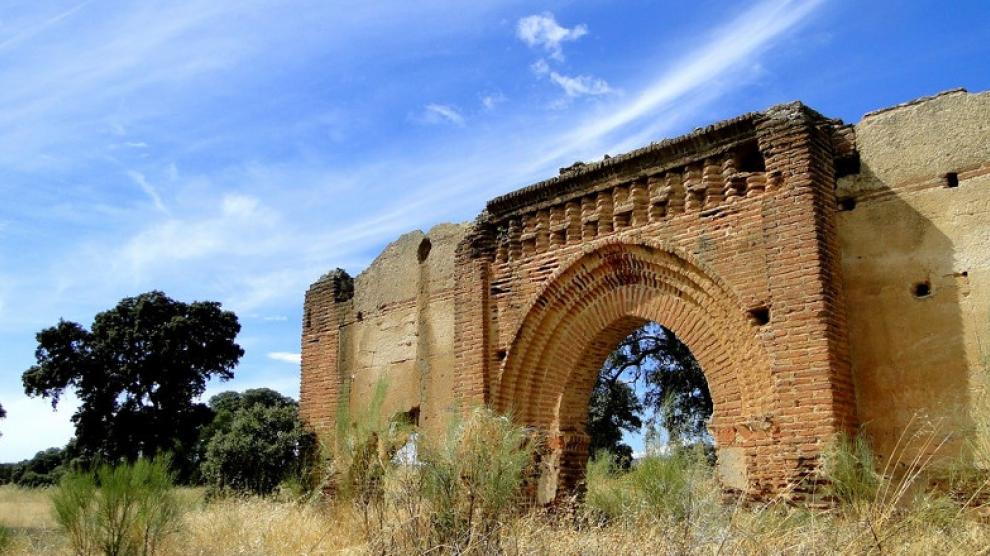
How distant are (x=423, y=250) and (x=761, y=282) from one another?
5.22 metres

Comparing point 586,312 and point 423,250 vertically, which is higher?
point 423,250

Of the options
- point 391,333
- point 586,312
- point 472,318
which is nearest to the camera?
point 586,312

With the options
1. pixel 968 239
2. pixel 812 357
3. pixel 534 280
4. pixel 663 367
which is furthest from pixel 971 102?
pixel 663 367

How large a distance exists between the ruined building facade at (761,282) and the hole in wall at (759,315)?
0.02 m

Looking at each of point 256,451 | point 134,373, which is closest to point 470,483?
point 256,451

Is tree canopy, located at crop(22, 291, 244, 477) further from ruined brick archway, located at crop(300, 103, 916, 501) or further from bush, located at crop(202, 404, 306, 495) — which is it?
ruined brick archway, located at crop(300, 103, 916, 501)

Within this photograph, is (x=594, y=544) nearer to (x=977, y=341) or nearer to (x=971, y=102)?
(x=977, y=341)

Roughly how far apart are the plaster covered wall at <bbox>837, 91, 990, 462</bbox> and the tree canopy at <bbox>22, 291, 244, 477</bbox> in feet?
74.8

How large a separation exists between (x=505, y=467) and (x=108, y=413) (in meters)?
24.0

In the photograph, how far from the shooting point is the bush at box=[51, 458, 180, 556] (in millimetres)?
7281

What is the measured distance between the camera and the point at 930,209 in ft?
25.0

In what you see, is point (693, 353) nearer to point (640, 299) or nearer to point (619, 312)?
point (640, 299)

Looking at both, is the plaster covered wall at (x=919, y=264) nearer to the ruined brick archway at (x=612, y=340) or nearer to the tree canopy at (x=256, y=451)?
the ruined brick archway at (x=612, y=340)

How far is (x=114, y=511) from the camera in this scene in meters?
7.29
